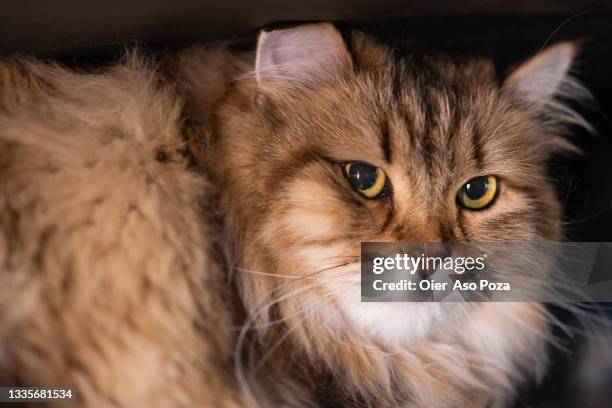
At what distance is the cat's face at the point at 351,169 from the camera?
948 millimetres

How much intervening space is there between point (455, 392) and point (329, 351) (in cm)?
27

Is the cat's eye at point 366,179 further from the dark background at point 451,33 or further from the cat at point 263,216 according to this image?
the dark background at point 451,33

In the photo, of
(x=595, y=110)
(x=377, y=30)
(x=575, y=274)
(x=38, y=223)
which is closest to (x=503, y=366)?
(x=575, y=274)

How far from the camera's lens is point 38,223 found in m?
0.80

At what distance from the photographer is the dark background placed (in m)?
0.98

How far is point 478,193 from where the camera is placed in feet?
3.51

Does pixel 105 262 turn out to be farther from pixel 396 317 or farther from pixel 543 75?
pixel 543 75

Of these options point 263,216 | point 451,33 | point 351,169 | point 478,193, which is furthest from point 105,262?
point 451,33

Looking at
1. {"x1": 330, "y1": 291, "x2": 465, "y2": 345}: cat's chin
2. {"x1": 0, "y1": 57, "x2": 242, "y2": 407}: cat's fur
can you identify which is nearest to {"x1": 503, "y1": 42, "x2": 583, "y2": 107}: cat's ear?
{"x1": 330, "y1": 291, "x2": 465, "y2": 345}: cat's chin

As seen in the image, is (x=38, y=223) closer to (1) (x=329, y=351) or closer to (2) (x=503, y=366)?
(1) (x=329, y=351)

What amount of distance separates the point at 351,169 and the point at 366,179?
0.11 ft

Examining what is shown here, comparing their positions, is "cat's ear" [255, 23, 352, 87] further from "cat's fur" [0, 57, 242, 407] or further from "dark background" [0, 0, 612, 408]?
"cat's fur" [0, 57, 242, 407]

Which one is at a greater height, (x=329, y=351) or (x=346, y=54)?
(x=346, y=54)

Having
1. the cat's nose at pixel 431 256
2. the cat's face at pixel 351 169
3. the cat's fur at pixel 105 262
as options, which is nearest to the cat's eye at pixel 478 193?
the cat's face at pixel 351 169
